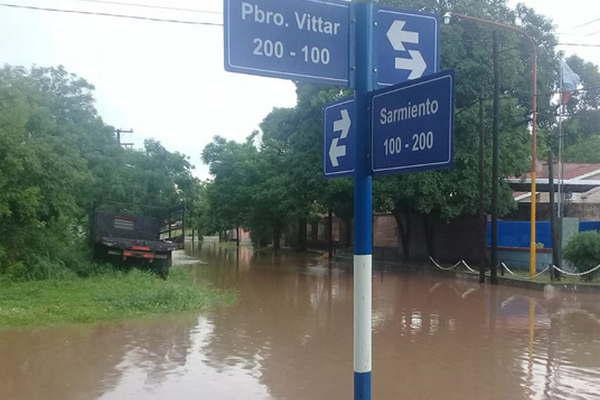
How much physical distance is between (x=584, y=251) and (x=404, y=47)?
1690 centimetres

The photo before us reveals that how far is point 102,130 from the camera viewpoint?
23.3m

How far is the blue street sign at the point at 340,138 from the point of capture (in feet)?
12.7

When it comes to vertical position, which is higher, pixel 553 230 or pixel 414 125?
→ pixel 414 125

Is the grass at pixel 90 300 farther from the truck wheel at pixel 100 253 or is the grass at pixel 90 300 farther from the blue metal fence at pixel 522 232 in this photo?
the blue metal fence at pixel 522 232

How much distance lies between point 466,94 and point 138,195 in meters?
14.1

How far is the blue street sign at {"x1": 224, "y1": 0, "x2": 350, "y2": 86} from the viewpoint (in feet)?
11.2

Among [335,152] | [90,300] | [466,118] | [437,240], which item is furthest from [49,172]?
[437,240]

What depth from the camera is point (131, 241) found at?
18734 mm

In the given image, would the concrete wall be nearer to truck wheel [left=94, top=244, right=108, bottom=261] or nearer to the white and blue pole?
truck wheel [left=94, top=244, right=108, bottom=261]

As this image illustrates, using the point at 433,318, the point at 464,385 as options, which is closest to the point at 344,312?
the point at 433,318

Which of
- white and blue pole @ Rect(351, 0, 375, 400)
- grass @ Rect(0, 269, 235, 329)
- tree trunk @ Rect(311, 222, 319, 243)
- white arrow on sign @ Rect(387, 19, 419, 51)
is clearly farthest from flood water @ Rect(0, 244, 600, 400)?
tree trunk @ Rect(311, 222, 319, 243)

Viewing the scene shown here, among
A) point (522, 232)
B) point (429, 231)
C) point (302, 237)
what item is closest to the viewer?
point (522, 232)

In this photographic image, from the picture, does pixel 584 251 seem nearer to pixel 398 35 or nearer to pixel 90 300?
pixel 90 300

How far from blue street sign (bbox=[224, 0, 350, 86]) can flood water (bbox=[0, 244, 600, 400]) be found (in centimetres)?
433
